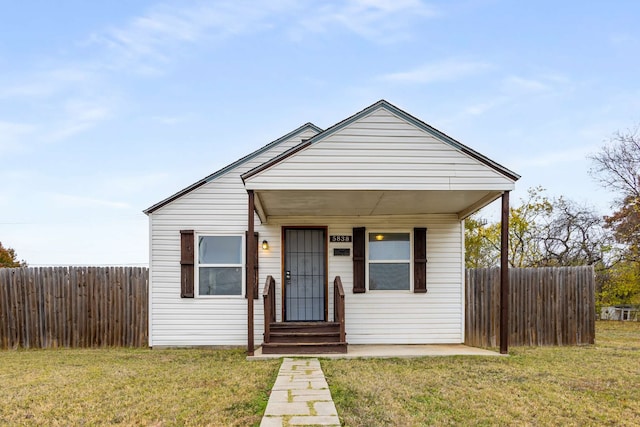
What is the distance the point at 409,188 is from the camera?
679 centimetres

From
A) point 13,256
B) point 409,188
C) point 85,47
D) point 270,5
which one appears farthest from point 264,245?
point 13,256

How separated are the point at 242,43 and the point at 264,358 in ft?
29.6

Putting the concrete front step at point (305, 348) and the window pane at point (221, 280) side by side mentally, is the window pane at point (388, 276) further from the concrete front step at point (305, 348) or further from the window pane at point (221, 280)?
the window pane at point (221, 280)

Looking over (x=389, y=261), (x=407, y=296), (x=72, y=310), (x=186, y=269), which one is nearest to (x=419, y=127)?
(x=389, y=261)

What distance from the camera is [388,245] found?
8914mm

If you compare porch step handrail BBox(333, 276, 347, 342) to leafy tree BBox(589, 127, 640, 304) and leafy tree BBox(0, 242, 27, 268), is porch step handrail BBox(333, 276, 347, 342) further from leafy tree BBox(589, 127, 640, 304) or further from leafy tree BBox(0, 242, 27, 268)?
leafy tree BBox(0, 242, 27, 268)

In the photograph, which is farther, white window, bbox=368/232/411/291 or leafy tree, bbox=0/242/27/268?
leafy tree, bbox=0/242/27/268

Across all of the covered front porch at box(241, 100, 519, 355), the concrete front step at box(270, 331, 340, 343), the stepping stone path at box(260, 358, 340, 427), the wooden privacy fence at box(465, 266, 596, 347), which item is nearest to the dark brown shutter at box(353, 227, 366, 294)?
the covered front porch at box(241, 100, 519, 355)

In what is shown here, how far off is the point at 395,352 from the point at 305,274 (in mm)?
2392

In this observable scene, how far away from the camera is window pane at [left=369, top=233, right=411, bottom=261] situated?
350 inches

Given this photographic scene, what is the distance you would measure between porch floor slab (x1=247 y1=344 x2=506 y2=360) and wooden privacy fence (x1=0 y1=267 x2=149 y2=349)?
2.90 m

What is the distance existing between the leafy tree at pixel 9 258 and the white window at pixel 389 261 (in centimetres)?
1915

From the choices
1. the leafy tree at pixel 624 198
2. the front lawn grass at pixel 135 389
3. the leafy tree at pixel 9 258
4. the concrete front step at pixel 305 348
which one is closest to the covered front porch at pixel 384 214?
the concrete front step at pixel 305 348

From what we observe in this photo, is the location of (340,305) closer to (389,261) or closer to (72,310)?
(389,261)
